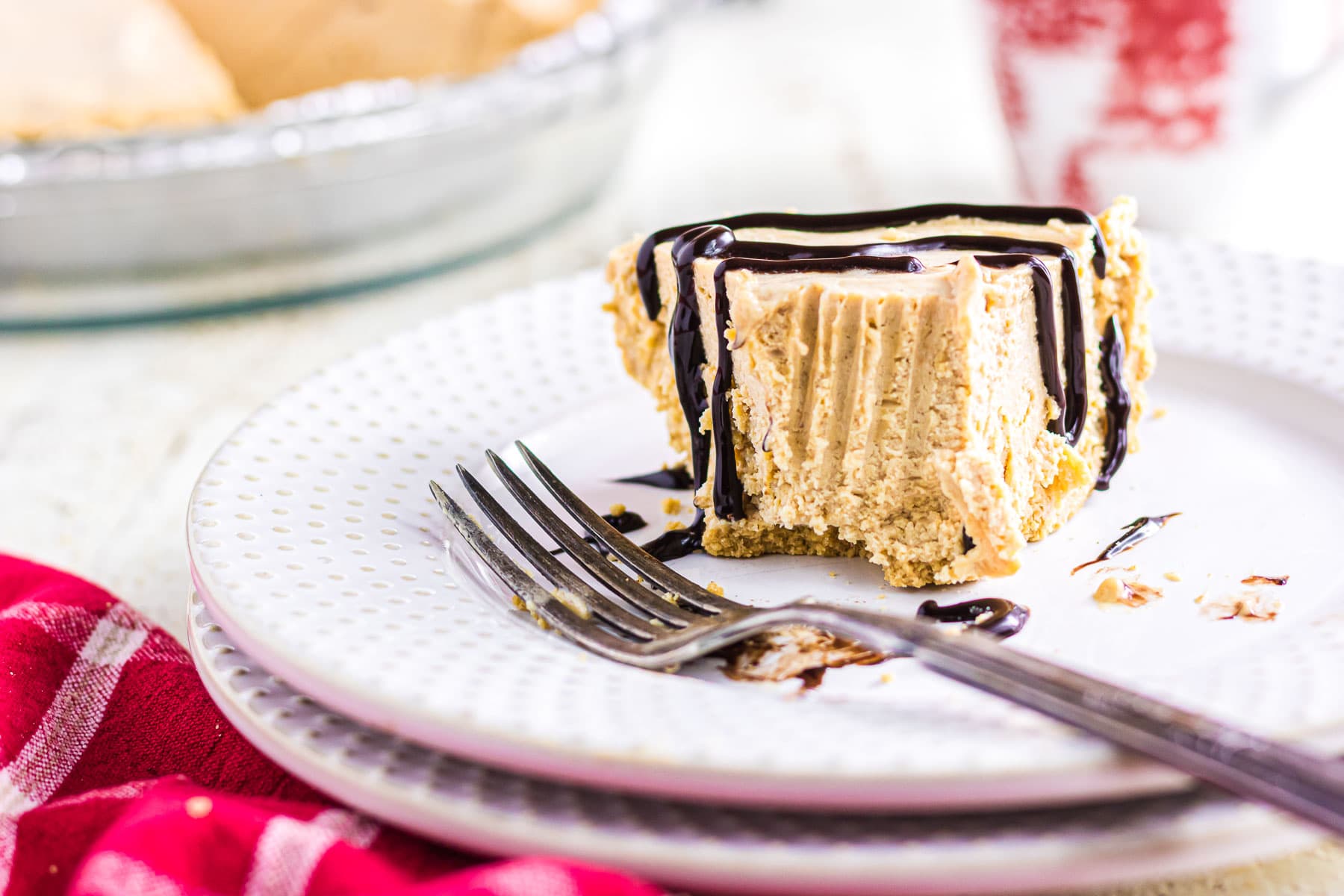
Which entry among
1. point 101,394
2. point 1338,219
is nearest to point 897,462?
point 101,394

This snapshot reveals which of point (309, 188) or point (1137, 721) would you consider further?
point (309, 188)

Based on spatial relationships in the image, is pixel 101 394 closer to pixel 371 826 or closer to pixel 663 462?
pixel 663 462

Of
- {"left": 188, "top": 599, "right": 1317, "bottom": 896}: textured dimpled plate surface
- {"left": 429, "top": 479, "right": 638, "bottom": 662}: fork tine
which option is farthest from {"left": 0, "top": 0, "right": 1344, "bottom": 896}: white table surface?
{"left": 429, "top": 479, "right": 638, "bottom": 662}: fork tine

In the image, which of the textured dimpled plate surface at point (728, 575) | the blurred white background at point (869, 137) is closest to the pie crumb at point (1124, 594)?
the textured dimpled plate surface at point (728, 575)

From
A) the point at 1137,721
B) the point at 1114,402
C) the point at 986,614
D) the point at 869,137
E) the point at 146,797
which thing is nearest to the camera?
the point at 1137,721

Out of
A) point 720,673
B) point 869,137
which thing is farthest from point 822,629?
point 869,137

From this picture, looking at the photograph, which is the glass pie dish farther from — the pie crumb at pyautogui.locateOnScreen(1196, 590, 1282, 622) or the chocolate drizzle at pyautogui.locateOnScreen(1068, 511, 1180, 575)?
the pie crumb at pyautogui.locateOnScreen(1196, 590, 1282, 622)

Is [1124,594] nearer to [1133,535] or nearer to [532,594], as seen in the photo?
[1133,535]
